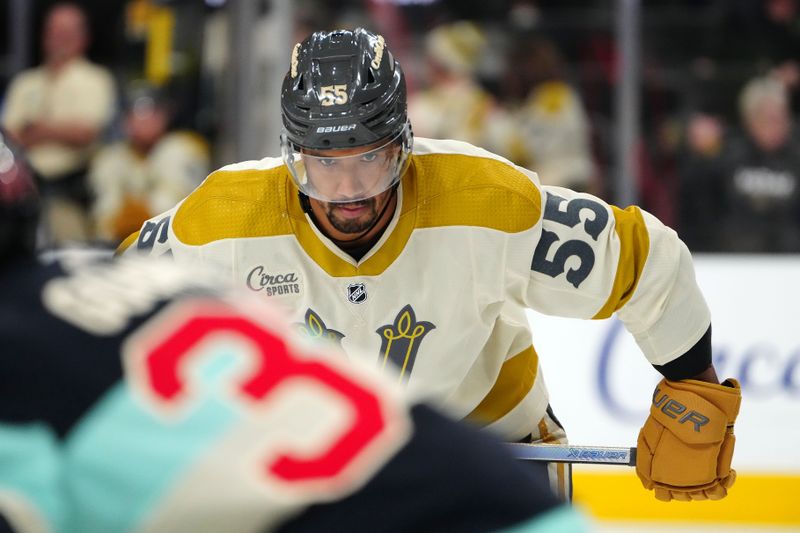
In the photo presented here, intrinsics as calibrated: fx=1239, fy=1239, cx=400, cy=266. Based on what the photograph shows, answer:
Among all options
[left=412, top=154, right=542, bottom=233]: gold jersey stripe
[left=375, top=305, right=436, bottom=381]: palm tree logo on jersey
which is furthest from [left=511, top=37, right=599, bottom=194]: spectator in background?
[left=375, top=305, right=436, bottom=381]: palm tree logo on jersey

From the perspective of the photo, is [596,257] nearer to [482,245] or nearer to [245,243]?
[482,245]

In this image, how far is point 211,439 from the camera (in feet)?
2.64

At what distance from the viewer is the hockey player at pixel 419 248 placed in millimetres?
2420

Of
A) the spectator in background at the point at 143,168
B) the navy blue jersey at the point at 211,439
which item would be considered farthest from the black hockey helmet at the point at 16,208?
the spectator in background at the point at 143,168

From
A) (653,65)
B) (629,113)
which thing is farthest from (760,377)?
(653,65)

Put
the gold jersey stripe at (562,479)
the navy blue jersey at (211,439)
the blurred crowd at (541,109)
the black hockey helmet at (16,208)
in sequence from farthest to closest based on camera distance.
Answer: the blurred crowd at (541,109) < the gold jersey stripe at (562,479) < the black hockey helmet at (16,208) < the navy blue jersey at (211,439)

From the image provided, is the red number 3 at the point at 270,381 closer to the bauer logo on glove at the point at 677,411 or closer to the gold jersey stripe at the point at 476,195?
the gold jersey stripe at the point at 476,195

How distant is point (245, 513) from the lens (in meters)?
0.81

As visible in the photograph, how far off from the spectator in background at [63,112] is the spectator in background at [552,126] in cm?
182

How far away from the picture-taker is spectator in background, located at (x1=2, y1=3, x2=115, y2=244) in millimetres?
5266

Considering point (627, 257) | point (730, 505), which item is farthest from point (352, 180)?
point (730, 505)

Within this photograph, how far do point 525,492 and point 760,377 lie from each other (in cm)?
333

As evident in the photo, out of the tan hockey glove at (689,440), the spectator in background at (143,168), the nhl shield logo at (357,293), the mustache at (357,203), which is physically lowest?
the spectator in background at (143,168)

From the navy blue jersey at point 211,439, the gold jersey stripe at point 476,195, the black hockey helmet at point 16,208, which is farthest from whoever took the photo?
the gold jersey stripe at point 476,195
